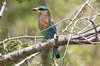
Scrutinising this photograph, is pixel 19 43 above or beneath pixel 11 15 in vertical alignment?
beneath

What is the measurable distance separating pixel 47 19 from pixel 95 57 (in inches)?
139

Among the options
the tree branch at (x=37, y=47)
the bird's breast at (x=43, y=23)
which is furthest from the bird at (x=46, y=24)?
the tree branch at (x=37, y=47)

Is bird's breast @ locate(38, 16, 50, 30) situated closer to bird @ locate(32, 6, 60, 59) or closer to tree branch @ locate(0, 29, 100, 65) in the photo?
bird @ locate(32, 6, 60, 59)

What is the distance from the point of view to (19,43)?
546 cm

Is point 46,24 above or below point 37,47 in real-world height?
above

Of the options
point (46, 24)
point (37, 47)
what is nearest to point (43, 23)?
point (46, 24)

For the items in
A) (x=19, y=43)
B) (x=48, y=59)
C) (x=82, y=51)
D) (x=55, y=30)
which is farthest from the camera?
(x=82, y=51)

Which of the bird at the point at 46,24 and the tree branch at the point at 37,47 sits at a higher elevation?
the bird at the point at 46,24

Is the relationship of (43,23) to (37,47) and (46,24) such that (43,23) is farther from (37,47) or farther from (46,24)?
(37,47)

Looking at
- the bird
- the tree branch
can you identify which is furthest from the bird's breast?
the tree branch

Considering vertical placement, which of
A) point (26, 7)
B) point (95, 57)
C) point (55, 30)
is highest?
point (26, 7)

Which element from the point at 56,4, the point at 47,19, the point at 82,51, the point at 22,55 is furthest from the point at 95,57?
the point at 22,55

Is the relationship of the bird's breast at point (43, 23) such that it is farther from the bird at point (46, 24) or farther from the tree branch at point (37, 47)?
the tree branch at point (37, 47)

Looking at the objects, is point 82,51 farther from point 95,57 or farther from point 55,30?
point 55,30
